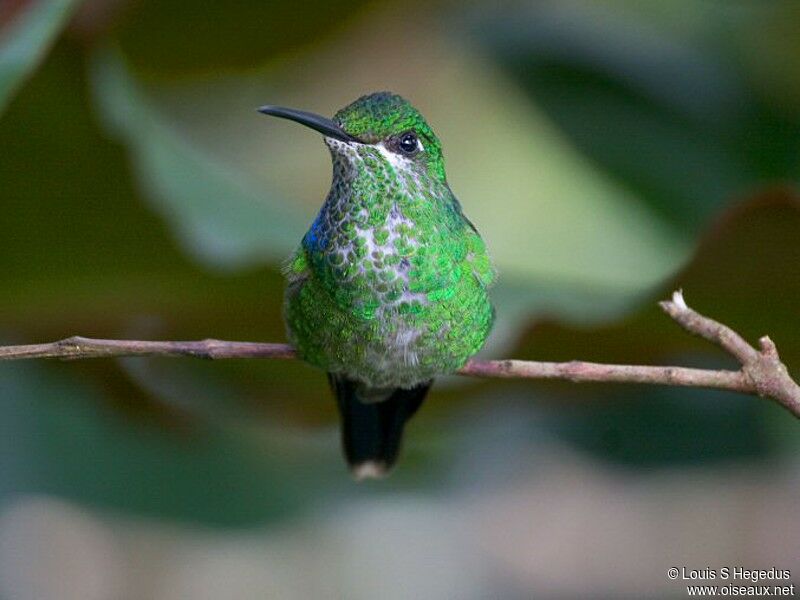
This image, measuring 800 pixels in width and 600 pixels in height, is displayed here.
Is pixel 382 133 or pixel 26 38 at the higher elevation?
pixel 26 38

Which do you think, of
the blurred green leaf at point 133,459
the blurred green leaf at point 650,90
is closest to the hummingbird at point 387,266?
the blurred green leaf at point 133,459

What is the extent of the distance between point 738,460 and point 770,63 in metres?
1.26

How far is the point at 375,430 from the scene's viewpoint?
2.31m

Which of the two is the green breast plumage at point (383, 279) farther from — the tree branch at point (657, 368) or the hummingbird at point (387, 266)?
the tree branch at point (657, 368)

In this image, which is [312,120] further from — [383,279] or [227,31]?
[227,31]

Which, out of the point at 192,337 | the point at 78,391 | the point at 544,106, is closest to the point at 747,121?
the point at 544,106

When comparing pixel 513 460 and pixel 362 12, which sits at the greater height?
pixel 362 12

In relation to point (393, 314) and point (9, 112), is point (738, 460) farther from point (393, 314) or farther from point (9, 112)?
point (9, 112)

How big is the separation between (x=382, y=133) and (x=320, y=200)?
6.11ft

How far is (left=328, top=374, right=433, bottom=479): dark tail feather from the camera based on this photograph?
89.9 inches

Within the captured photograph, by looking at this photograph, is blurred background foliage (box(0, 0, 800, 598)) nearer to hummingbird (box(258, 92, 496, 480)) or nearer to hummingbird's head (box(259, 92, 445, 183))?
hummingbird (box(258, 92, 496, 480))

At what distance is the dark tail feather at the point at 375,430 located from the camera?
2.28m

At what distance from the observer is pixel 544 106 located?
376 cm


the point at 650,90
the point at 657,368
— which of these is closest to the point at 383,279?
the point at 657,368
